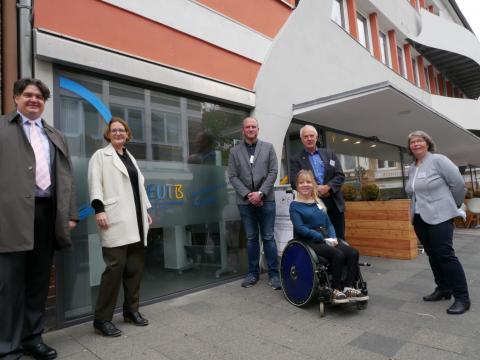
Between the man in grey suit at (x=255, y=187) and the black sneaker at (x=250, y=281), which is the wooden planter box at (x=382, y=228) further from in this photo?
the black sneaker at (x=250, y=281)

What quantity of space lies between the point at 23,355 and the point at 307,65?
19.6 ft

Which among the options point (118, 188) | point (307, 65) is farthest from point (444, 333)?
point (307, 65)

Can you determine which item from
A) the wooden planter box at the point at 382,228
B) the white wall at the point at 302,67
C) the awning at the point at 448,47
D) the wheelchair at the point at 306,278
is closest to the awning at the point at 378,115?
the white wall at the point at 302,67

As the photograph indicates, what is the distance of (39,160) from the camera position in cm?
275

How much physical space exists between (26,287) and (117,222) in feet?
2.69

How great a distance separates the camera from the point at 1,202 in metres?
2.51

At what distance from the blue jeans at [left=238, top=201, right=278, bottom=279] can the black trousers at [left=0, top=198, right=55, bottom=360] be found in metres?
2.29

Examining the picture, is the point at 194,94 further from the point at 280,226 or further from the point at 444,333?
the point at 444,333

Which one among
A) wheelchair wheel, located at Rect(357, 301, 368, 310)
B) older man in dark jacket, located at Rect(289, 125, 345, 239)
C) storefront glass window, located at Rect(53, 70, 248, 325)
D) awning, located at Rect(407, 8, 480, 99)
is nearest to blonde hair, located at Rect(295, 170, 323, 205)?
older man in dark jacket, located at Rect(289, 125, 345, 239)

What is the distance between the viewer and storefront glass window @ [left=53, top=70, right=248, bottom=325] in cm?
354

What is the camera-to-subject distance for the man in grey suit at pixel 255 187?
4.48 metres

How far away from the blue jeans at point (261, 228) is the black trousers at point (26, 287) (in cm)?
229

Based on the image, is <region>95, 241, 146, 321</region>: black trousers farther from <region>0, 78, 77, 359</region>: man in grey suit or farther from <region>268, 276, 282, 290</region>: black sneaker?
<region>268, 276, 282, 290</region>: black sneaker

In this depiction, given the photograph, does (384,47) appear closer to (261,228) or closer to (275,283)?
(261,228)
